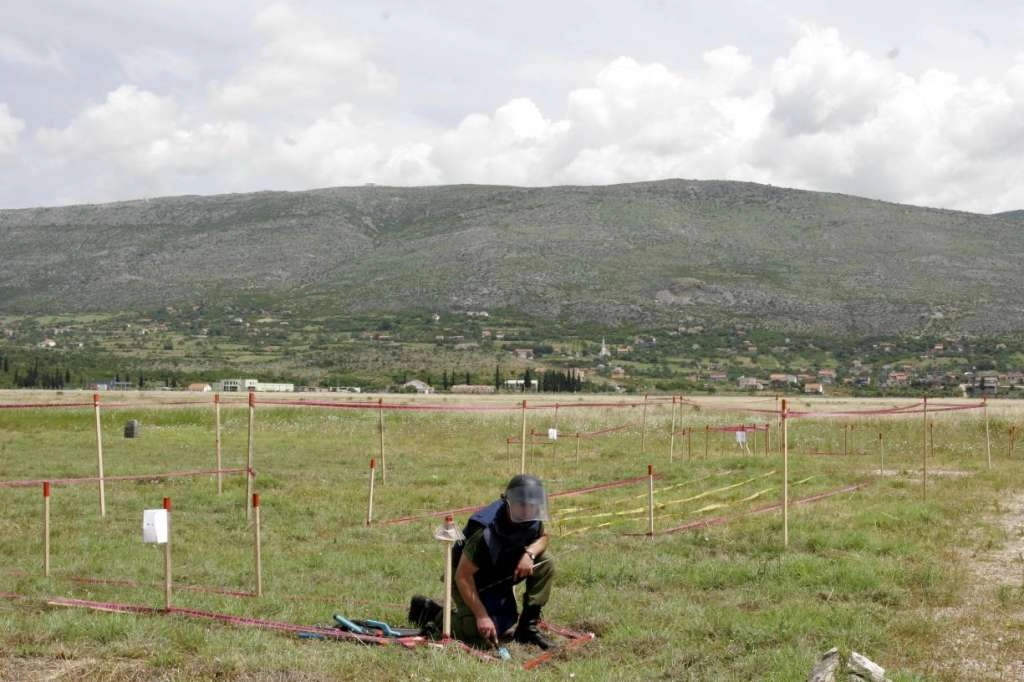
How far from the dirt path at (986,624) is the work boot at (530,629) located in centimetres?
313

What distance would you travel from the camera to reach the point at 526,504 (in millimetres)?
8117

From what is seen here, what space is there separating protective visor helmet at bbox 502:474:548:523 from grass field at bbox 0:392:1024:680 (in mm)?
1157

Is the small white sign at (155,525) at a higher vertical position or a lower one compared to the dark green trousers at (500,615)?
higher

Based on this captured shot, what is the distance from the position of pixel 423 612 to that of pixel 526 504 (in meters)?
1.79

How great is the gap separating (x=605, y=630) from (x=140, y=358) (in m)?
123

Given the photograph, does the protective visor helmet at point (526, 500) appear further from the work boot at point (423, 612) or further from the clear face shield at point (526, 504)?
the work boot at point (423, 612)

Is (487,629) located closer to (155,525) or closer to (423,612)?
(423,612)

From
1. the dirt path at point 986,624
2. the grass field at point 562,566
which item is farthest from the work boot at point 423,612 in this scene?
the dirt path at point 986,624

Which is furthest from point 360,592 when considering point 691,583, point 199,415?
point 199,415

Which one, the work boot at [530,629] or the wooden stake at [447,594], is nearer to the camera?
the wooden stake at [447,594]

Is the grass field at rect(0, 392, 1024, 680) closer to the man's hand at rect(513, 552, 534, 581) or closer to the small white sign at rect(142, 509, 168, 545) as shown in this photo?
the man's hand at rect(513, 552, 534, 581)

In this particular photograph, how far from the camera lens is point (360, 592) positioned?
1084 centimetres

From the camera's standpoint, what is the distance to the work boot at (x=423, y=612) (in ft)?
30.0

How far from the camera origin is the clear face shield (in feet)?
26.6
